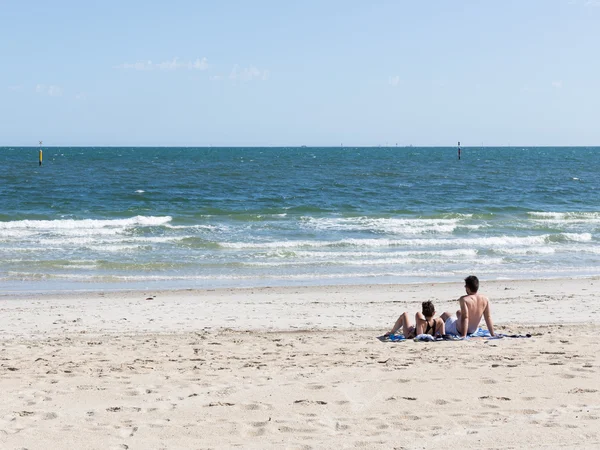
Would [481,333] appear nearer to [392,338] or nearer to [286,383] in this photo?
[392,338]

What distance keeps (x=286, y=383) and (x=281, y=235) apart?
17.5m

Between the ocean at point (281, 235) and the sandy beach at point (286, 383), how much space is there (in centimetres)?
536

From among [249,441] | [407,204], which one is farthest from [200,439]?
[407,204]

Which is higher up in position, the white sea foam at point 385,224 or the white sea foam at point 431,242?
the white sea foam at point 385,224

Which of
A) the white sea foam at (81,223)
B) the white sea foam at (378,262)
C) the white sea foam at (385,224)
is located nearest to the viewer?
the white sea foam at (378,262)

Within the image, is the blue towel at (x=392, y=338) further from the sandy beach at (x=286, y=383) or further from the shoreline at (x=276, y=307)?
the shoreline at (x=276, y=307)

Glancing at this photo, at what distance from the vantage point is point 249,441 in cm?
588

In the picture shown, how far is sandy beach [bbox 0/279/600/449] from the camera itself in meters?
5.98

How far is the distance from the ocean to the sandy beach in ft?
17.6

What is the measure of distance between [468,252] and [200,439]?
16644mm

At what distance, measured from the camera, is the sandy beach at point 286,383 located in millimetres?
5977

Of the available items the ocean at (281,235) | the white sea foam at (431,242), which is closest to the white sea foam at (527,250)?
the ocean at (281,235)

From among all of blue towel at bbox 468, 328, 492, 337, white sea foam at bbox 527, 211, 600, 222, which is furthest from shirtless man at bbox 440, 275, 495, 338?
white sea foam at bbox 527, 211, 600, 222

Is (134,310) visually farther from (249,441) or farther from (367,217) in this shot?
(367,217)
